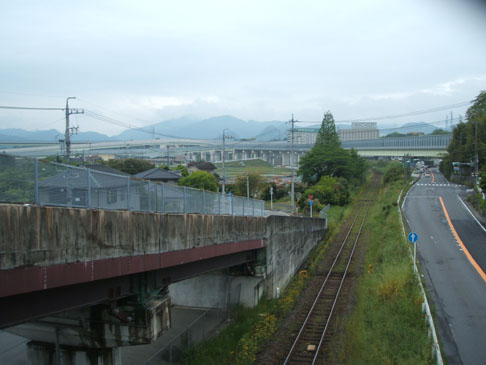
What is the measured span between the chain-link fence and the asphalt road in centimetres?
883

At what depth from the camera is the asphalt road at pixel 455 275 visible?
12577mm

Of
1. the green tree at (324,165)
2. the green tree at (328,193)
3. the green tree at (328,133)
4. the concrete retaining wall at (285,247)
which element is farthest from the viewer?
the green tree at (328,133)

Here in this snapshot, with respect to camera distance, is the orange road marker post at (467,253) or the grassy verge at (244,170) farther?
the grassy verge at (244,170)

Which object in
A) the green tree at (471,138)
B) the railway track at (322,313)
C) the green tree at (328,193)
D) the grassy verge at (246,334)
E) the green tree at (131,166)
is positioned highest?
the green tree at (471,138)

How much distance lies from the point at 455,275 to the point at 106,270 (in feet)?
51.8

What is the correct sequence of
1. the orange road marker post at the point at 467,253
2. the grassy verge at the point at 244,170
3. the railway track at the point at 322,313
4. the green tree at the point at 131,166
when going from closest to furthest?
the railway track at the point at 322,313
the orange road marker post at the point at 467,253
the green tree at the point at 131,166
the grassy verge at the point at 244,170

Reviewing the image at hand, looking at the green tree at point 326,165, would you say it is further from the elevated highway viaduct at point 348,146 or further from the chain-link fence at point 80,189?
the chain-link fence at point 80,189

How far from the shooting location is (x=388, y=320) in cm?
1484

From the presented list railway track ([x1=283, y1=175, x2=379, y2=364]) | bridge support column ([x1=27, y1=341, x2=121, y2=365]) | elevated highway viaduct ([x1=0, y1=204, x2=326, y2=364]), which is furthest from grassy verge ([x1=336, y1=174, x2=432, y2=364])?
bridge support column ([x1=27, y1=341, x2=121, y2=365])

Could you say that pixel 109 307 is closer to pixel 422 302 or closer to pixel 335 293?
pixel 422 302

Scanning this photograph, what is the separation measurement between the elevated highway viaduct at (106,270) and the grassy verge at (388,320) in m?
5.20

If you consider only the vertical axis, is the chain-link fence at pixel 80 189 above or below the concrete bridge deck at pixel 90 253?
above

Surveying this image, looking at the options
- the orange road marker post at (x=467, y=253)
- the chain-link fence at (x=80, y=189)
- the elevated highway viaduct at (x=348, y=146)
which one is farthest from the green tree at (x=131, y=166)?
the chain-link fence at (x=80, y=189)

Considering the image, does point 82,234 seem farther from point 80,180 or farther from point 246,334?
point 246,334
